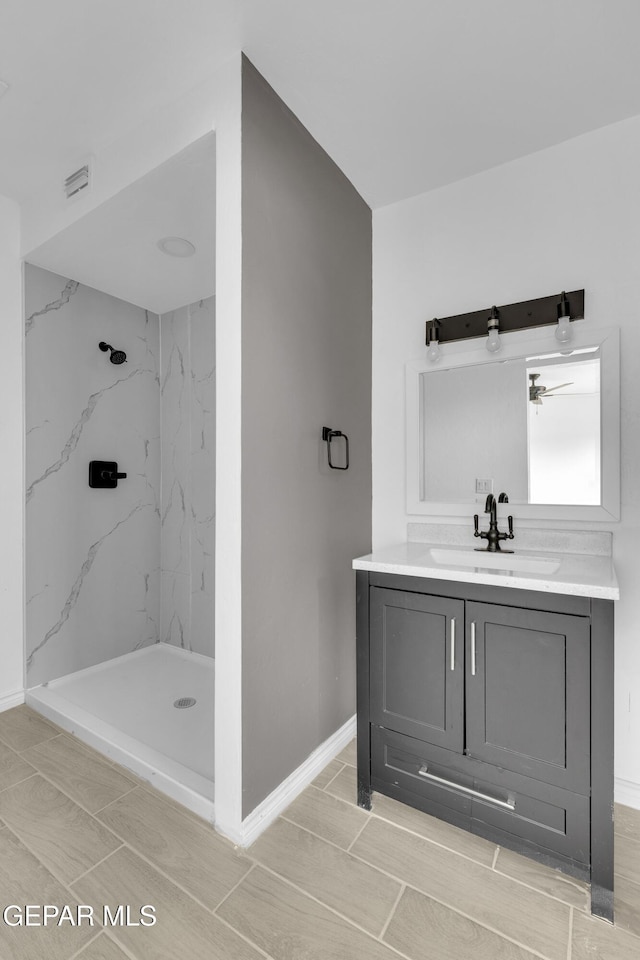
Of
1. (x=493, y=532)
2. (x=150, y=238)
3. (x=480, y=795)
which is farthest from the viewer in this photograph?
(x=150, y=238)

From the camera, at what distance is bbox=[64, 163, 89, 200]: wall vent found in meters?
2.02

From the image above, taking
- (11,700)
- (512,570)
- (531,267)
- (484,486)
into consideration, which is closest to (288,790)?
(512,570)

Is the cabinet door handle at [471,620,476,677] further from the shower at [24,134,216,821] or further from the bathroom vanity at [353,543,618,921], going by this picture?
the shower at [24,134,216,821]

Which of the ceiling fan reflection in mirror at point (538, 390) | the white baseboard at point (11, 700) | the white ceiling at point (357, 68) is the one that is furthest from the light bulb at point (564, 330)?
the white baseboard at point (11, 700)

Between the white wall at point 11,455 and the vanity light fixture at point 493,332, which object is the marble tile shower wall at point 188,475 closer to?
A: the white wall at point 11,455

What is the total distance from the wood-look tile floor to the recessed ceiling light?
2.34 meters

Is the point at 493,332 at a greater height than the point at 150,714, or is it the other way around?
the point at 493,332

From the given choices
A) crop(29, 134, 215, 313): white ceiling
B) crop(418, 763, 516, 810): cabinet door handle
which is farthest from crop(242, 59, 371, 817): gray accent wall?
crop(418, 763, 516, 810): cabinet door handle

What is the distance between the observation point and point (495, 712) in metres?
1.45

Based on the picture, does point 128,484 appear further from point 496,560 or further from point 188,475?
point 496,560

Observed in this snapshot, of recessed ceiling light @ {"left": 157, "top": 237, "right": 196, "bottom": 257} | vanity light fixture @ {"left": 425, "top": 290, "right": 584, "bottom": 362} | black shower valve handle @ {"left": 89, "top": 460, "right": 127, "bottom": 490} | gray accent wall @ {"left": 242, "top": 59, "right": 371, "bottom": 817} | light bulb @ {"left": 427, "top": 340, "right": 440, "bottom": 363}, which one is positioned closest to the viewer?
gray accent wall @ {"left": 242, "top": 59, "right": 371, "bottom": 817}

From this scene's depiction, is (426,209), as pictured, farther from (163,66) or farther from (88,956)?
(88,956)

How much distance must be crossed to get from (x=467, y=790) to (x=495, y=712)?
11.1 inches

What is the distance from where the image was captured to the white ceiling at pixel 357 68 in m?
1.40
